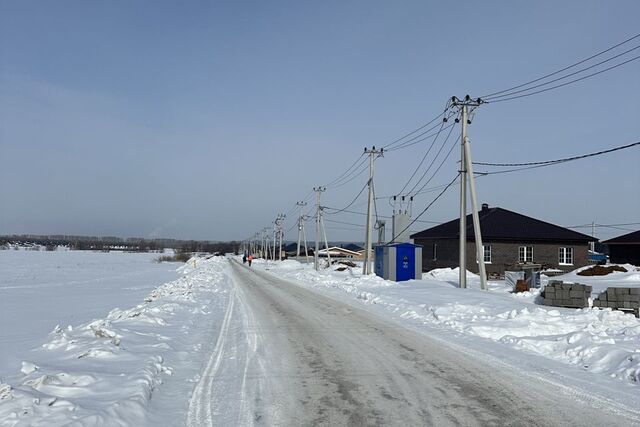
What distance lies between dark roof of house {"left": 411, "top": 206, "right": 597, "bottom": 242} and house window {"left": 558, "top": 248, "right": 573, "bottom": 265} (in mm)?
896

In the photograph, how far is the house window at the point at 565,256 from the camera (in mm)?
39250

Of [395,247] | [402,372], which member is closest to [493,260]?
[395,247]

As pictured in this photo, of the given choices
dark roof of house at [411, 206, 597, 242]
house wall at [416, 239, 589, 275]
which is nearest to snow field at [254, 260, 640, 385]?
house wall at [416, 239, 589, 275]

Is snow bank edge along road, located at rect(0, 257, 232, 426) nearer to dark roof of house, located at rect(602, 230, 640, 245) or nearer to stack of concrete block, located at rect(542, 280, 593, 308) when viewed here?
stack of concrete block, located at rect(542, 280, 593, 308)

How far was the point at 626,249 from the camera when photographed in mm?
41562

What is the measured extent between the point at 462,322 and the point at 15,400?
10.3 m

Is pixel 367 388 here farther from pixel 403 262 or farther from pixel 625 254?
pixel 625 254

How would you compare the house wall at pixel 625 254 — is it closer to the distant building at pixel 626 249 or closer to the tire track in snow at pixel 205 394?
the distant building at pixel 626 249

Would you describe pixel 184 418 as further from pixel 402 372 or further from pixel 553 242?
pixel 553 242

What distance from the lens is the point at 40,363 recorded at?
302 inches

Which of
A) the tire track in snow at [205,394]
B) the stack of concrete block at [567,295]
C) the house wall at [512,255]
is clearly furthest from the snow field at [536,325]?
the house wall at [512,255]

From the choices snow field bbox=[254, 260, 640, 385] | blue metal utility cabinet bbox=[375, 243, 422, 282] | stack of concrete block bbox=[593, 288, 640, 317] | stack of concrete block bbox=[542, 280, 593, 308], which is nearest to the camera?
snow field bbox=[254, 260, 640, 385]

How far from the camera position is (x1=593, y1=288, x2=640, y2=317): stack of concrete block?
14.7 metres

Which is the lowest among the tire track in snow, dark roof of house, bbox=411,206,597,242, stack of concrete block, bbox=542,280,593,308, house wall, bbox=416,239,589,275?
the tire track in snow
